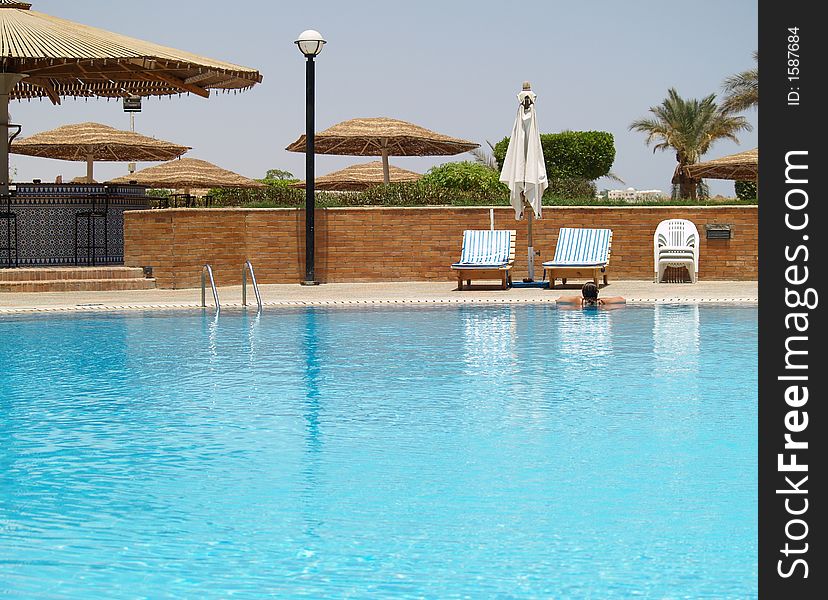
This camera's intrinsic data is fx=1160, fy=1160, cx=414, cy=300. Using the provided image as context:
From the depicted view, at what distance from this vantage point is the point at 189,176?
111 feet

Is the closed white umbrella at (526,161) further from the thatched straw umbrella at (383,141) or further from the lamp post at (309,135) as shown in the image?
the thatched straw umbrella at (383,141)

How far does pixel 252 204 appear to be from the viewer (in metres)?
21.1

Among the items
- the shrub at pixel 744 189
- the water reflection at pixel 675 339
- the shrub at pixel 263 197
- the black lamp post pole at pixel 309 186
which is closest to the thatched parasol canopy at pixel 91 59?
the black lamp post pole at pixel 309 186

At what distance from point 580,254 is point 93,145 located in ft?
50.6

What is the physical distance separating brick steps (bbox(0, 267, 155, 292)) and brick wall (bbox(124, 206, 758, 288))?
5.04 feet

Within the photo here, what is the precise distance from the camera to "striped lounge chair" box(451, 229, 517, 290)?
18.8 metres

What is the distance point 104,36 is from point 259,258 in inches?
182

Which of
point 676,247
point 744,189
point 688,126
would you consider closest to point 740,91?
point 688,126

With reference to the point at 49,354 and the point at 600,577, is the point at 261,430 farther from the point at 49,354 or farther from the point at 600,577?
the point at 49,354

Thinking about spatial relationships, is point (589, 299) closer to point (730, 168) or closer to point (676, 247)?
point (676, 247)

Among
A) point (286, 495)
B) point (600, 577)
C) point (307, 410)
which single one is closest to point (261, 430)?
point (307, 410)

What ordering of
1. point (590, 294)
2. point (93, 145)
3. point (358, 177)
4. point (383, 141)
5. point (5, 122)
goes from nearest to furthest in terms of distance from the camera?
point (590, 294) → point (5, 122) → point (383, 141) → point (93, 145) → point (358, 177)

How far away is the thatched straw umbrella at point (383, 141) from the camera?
27.9m

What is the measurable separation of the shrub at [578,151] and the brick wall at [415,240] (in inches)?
1102
